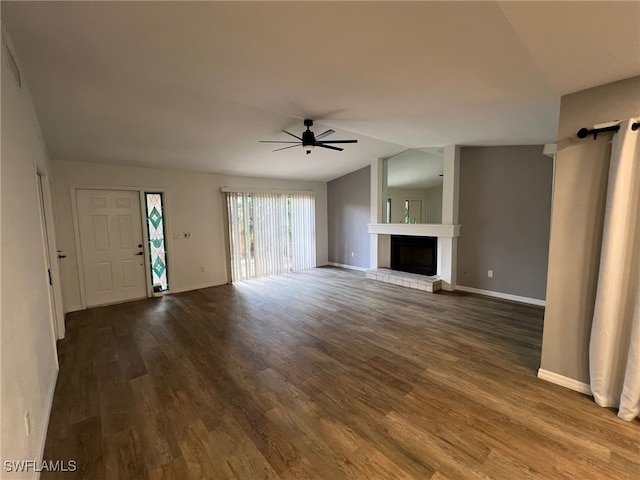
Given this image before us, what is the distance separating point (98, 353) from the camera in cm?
299

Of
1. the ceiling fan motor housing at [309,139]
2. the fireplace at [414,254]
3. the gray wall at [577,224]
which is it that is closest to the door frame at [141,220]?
the ceiling fan motor housing at [309,139]

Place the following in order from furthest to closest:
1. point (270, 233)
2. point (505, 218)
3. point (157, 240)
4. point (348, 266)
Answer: point (348, 266) → point (270, 233) → point (157, 240) → point (505, 218)

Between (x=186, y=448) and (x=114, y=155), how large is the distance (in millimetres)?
4122

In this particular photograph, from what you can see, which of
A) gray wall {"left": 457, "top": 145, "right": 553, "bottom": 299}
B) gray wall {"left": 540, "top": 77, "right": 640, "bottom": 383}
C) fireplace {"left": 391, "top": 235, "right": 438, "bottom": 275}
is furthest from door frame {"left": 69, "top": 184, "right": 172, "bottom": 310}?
gray wall {"left": 540, "top": 77, "right": 640, "bottom": 383}

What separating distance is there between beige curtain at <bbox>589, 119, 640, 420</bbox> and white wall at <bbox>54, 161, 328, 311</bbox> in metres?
5.64

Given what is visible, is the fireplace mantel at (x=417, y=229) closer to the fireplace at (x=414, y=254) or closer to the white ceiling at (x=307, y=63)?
the fireplace at (x=414, y=254)

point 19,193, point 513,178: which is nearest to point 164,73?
point 19,193

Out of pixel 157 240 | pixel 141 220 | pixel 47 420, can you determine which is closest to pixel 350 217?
pixel 157 240

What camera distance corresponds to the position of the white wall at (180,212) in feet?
13.8

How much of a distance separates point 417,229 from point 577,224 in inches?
129

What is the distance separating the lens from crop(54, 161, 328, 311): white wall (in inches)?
165

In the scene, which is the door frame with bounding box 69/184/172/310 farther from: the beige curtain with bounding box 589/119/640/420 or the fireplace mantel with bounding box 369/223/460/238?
the beige curtain with bounding box 589/119/640/420

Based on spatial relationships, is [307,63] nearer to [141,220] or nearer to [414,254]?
[141,220]

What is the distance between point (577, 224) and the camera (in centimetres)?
218
